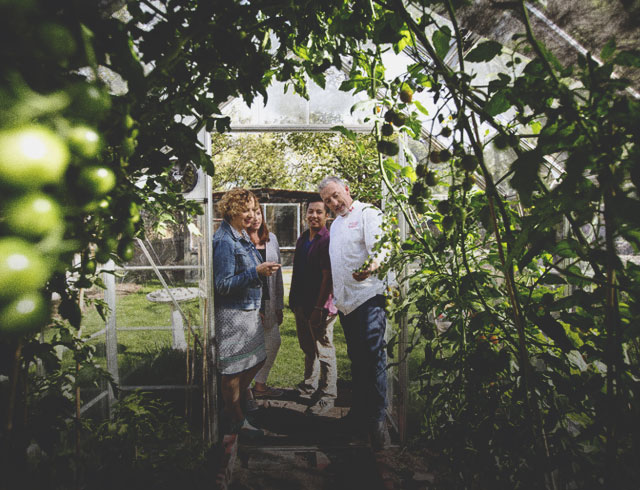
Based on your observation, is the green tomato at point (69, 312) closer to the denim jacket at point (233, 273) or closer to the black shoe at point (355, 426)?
the denim jacket at point (233, 273)

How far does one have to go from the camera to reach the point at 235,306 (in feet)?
10.0

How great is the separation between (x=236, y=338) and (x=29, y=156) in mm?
2979

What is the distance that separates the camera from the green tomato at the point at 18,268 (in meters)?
0.20

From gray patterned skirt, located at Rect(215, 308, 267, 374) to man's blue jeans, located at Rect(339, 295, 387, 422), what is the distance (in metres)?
0.81

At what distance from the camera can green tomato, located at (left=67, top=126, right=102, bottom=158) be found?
261 millimetres

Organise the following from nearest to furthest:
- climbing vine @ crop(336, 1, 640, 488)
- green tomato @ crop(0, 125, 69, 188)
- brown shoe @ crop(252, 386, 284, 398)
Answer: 1. green tomato @ crop(0, 125, 69, 188)
2. climbing vine @ crop(336, 1, 640, 488)
3. brown shoe @ crop(252, 386, 284, 398)

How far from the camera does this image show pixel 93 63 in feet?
1.02

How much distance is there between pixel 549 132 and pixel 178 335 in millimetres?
3443

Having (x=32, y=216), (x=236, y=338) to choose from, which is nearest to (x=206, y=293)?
(x=236, y=338)

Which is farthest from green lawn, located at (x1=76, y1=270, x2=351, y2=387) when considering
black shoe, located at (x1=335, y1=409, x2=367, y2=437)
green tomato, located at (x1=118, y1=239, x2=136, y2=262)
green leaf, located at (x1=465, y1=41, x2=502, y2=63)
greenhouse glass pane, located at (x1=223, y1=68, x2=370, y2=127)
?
green leaf, located at (x1=465, y1=41, x2=502, y2=63)

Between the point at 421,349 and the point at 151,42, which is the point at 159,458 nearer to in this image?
the point at 151,42

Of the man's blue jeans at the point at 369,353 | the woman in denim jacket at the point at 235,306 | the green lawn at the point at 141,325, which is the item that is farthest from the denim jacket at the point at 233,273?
the man's blue jeans at the point at 369,353

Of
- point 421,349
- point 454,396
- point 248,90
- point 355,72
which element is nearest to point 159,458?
point 454,396

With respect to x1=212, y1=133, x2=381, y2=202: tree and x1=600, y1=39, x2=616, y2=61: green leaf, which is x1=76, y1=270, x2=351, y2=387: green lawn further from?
x1=212, y1=133, x2=381, y2=202: tree
